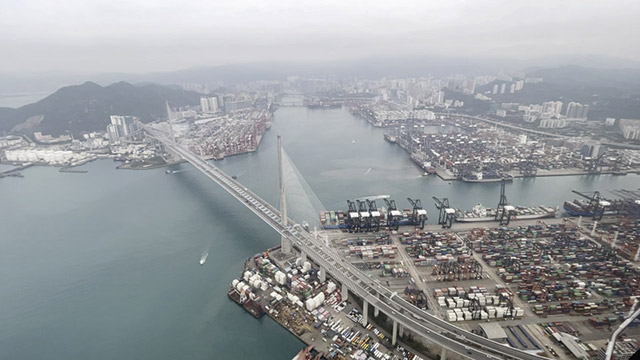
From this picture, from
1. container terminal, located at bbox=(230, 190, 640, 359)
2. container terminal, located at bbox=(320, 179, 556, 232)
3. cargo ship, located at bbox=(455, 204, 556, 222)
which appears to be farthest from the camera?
cargo ship, located at bbox=(455, 204, 556, 222)

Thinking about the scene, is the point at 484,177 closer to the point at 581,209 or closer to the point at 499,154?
the point at 499,154

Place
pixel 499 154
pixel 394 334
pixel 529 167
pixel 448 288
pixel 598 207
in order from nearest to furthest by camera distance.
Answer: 1. pixel 394 334
2. pixel 448 288
3. pixel 598 207
4. pixel 529 167
5. pixel 499 154

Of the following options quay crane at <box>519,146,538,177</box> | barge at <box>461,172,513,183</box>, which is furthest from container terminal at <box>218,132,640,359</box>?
quay crane at <box>519,146,538,177</box>

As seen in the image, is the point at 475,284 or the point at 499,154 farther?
the point at 499,154

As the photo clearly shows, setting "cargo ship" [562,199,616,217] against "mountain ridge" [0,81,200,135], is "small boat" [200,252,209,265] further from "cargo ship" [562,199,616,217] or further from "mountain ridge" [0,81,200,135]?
"mountain ridge" [0,81,200,135]

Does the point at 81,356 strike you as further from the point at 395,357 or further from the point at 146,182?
the point at 146,182

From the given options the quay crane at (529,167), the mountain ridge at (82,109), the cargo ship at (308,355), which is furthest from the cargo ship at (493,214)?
the mountain ridge at (82,109)

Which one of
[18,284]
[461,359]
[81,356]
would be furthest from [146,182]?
[461,359]

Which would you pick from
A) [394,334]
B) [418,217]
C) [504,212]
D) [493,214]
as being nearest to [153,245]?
[394,334]
